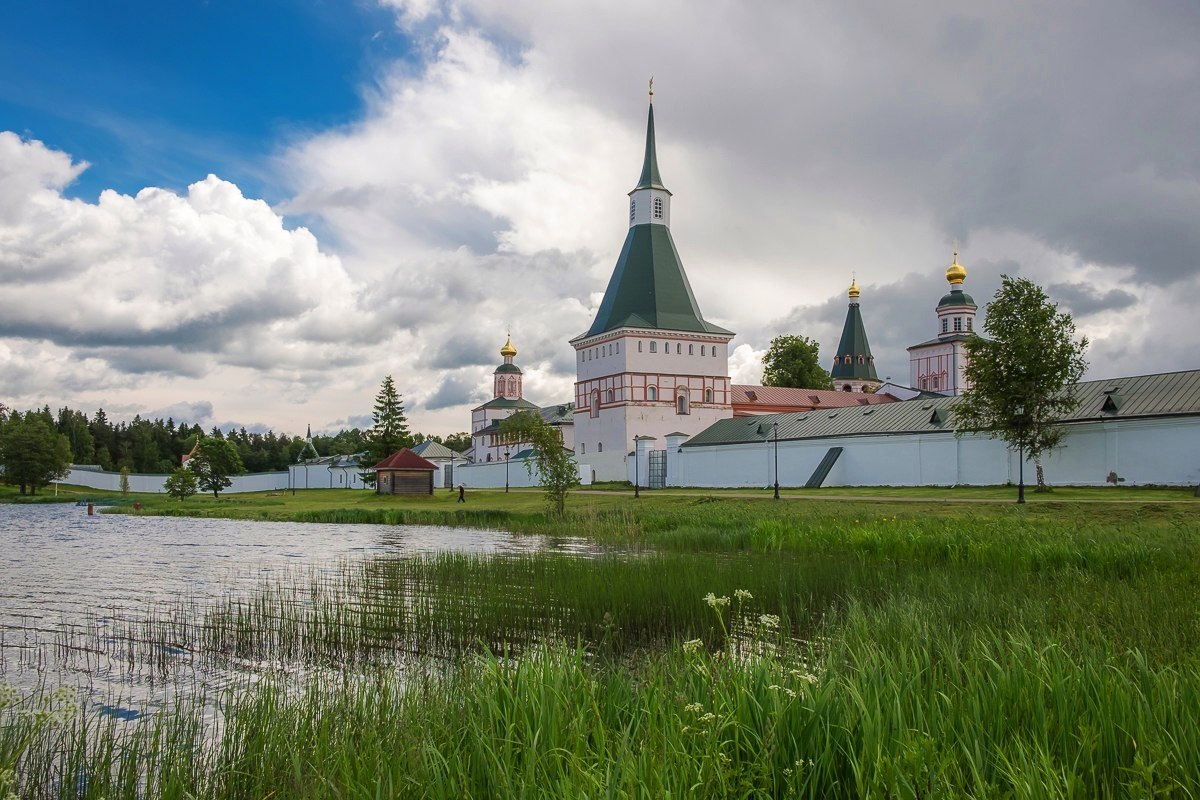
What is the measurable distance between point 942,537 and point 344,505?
38746 mm

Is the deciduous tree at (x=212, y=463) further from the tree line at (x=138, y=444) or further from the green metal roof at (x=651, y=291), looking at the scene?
the green metal roof at (x=651, y=291)

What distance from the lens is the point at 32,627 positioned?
10719mm

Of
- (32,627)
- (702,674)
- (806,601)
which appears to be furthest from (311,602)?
(702,674)

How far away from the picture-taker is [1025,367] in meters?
32.0

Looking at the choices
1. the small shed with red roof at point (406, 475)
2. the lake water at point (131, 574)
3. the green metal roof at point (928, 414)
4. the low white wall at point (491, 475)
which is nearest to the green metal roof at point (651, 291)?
the low white wall at point (491, 475)

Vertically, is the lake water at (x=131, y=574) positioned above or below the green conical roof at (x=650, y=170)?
below

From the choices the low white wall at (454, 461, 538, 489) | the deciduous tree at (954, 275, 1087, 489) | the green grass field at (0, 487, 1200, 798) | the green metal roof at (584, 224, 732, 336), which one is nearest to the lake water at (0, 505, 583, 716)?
the green grass field at (0, 487, 1200, 798)

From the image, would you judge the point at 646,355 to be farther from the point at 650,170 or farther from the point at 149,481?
the point at 149,481

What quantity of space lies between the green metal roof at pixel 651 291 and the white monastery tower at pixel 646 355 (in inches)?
3.0

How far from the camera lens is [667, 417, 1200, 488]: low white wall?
1212 inches

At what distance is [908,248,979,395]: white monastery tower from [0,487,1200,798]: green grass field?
82.4 meters

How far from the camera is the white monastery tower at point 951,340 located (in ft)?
296

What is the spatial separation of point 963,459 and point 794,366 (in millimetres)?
52075

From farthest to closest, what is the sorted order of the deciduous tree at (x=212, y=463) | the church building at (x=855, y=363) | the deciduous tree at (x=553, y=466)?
1. the church building at (x=855, y=363)
2. the deciduous tree at (x=212, y=463)
3. the deciduous tree at (x=553, y=466)
